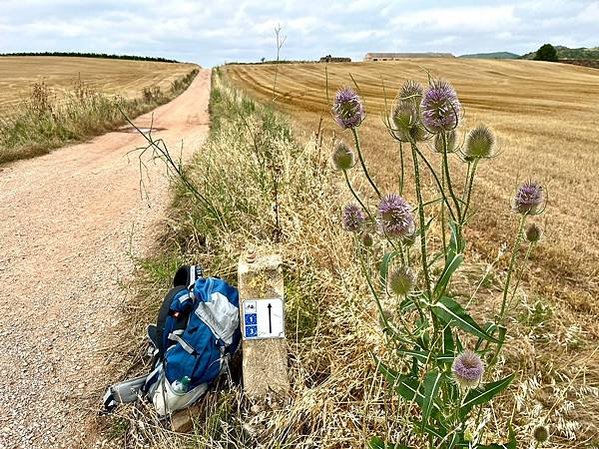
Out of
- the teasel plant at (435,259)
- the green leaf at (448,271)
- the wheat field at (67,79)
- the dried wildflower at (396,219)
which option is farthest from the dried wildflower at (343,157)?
the wheat field at (67,79)

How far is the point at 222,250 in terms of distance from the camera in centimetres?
392

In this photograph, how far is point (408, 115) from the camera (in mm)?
1620

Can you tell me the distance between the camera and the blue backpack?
8.74 feet

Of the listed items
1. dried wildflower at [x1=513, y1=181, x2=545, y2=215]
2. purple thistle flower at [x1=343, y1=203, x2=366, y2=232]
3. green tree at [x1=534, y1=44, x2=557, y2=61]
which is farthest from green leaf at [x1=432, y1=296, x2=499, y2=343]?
green tree at [x1=534, y1=44, x2=557, y2=61]

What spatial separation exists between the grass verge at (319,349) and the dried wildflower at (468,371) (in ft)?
1.48

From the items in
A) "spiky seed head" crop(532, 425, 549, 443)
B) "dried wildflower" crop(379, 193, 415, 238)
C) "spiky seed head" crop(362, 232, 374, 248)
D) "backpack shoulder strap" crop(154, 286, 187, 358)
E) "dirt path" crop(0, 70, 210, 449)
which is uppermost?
"dried wildflower" crop(379, 193, 415, 238)

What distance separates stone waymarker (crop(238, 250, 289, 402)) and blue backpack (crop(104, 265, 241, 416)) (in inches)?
5.4

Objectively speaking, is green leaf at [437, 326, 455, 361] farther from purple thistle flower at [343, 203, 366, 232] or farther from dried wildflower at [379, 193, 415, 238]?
purple thistle flower at [343, 203, 366, 232]

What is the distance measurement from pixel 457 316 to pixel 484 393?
0.90ft

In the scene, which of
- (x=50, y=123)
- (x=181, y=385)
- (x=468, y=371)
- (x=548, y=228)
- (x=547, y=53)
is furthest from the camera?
(x=547, y=53)

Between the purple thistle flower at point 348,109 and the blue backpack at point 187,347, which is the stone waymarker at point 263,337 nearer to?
the blue backpack at point 187,347

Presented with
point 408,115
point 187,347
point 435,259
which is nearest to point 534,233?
point 435,259

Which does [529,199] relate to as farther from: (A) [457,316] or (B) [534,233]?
(A) [457,316]

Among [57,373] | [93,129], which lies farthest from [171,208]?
[93,129]
